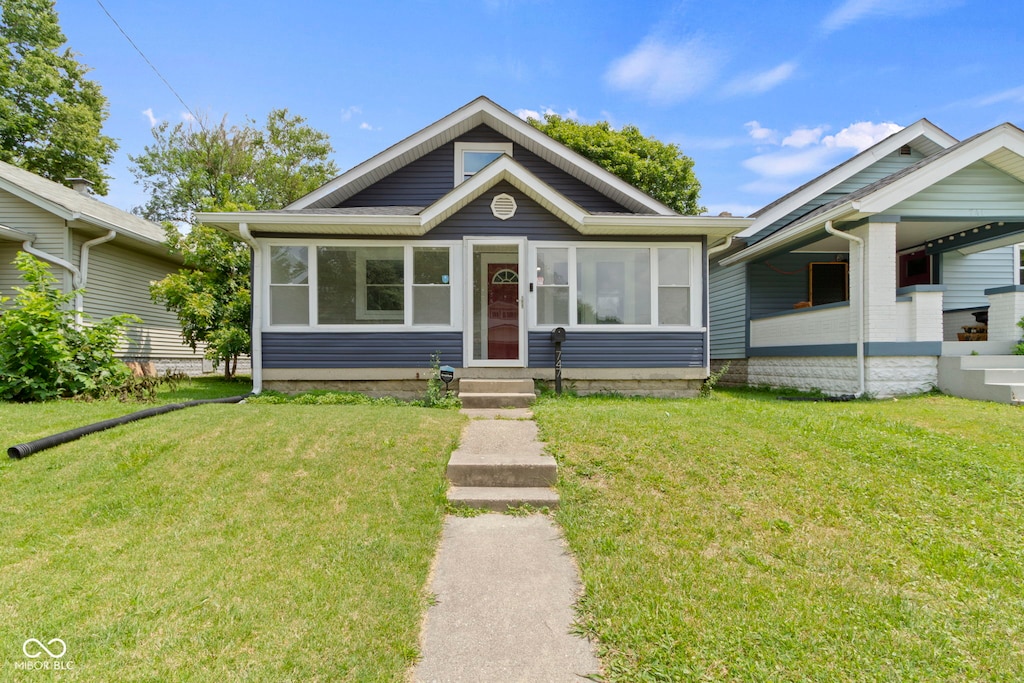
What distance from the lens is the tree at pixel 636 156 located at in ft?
69.3

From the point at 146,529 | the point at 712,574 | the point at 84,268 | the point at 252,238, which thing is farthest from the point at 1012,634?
the point at 84,268

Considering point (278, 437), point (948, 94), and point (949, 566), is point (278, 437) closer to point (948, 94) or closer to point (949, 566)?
Result: point (949, 566)

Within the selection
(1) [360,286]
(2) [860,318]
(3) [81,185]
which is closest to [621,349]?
(2) [860,318]

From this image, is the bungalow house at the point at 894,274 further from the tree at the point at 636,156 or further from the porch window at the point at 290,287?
the tree at the point at 636,156

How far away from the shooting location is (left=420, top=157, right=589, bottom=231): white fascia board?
757cm

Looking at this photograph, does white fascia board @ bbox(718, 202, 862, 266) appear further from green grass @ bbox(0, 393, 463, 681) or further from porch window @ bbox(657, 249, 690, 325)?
green grass @ bbox(0, 393, 463, 681)

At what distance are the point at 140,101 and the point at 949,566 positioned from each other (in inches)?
681

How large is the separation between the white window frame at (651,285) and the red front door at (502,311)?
2.15 feet

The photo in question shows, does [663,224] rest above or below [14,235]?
below

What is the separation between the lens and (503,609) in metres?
2.46

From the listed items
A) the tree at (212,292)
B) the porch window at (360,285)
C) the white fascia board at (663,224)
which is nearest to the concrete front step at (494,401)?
the porch window at (360,285)

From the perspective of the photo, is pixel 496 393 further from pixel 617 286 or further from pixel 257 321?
pixel 257 321

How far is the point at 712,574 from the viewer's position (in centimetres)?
265

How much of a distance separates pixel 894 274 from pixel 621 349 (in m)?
4.87
